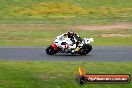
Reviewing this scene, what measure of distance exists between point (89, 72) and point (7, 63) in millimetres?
5683

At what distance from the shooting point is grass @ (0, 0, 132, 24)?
4988cm

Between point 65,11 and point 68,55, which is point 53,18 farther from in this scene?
point 68,55

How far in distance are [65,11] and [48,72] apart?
3182 cm

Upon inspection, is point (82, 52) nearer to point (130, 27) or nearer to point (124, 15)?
point (130, 27)

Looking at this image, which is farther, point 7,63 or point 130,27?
point 130,27

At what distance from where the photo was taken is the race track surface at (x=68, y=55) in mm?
28094

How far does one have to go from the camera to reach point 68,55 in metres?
29.8

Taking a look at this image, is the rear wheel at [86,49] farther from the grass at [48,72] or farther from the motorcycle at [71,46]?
the grass at [48,72]

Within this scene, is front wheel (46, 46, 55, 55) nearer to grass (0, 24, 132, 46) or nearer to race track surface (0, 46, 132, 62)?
race track surface (0, 46, 132, 62)

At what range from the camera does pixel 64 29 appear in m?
44.0

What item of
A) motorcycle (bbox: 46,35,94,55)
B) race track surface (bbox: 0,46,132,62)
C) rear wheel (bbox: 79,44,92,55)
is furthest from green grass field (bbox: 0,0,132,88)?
rear wheel (bbox: 79,44,92,55)

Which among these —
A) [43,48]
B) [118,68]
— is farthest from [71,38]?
[118,68]

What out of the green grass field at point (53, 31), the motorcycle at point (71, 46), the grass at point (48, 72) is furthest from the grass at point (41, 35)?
the grass at point (48, 72)

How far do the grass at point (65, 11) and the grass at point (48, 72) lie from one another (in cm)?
2295
